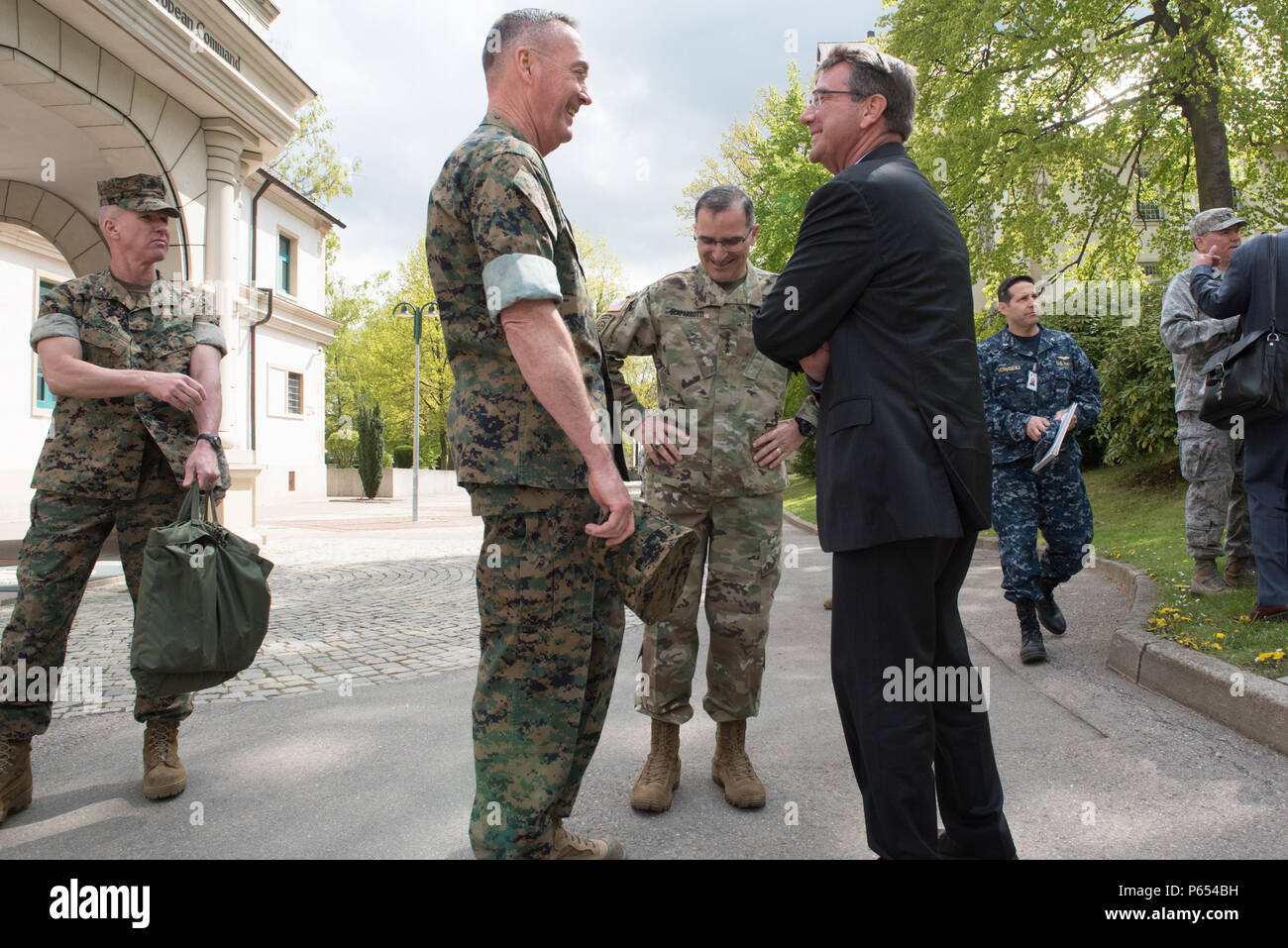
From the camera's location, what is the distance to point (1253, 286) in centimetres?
461

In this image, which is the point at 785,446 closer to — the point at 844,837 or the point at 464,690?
the point at 844,837

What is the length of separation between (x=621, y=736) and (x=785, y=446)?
1.58 m

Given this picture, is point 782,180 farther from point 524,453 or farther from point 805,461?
point 524,453

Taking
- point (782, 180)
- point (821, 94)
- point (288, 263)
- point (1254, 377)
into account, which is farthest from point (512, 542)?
point (288, 263)

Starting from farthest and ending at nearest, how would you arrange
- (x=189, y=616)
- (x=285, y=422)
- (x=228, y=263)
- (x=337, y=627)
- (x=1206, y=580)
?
(x=285, y=422) → (x=228, y=263) → (x=337, y=627) → (x=1206, y=580) → (x=189, y=616)

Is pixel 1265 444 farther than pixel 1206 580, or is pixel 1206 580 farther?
pixel 1206 580

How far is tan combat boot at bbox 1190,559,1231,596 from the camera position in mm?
5488

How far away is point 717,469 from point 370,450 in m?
30.0

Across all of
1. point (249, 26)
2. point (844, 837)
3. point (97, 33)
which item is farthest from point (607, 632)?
point (249, 26)

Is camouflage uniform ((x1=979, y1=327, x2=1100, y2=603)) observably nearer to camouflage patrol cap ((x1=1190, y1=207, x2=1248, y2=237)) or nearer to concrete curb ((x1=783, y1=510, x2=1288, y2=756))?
concrete curb ((x1=783, y1=510, x2=1288, y2=756))

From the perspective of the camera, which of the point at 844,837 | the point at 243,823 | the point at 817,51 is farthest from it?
the point at 243,823

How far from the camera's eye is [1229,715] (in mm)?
3650

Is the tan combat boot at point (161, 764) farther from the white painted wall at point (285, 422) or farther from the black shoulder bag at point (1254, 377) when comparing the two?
the white painted wall at point (285, 422)
